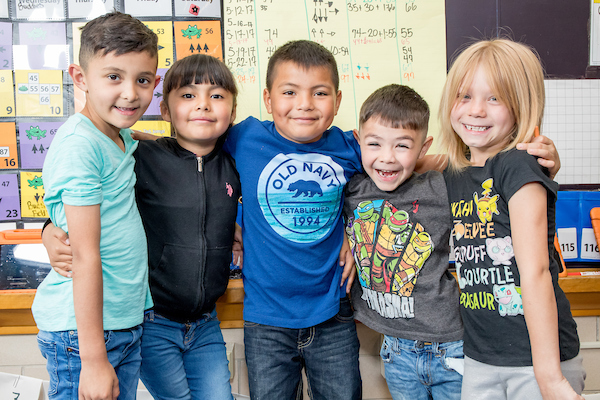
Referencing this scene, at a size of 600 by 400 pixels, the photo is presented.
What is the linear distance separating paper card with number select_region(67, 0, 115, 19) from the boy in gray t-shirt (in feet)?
4.06

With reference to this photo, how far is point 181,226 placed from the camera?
41.4 inches

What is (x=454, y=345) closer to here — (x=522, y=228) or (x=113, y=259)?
(x=522, y=228)

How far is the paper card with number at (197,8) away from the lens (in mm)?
1595

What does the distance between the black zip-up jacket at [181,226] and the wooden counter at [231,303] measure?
0.41 meters

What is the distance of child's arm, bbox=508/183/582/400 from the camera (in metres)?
0.82

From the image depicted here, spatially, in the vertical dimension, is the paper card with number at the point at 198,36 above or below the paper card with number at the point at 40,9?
below

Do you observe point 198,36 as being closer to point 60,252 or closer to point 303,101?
point 303,101

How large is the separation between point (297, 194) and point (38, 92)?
128cm

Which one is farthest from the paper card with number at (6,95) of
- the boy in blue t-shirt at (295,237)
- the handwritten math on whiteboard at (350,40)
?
the boy in blue t-shirt at (295,237)

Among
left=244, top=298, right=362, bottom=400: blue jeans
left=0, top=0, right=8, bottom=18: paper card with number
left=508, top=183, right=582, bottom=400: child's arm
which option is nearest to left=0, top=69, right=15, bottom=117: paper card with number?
left=0, top=0, right=8, bottom=18: paper card with number

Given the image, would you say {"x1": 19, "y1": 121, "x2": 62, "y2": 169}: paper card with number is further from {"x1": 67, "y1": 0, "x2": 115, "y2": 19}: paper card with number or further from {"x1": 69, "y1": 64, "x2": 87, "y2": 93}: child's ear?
{"x1": 69, "y1": 64, "x2": 87, "y2": 93}: child's ear

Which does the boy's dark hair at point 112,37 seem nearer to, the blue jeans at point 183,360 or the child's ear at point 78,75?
the child's ear at point 78,75

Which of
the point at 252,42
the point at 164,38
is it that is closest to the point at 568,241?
the point at 252,42

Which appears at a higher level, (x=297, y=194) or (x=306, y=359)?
(x=297, y=194)
